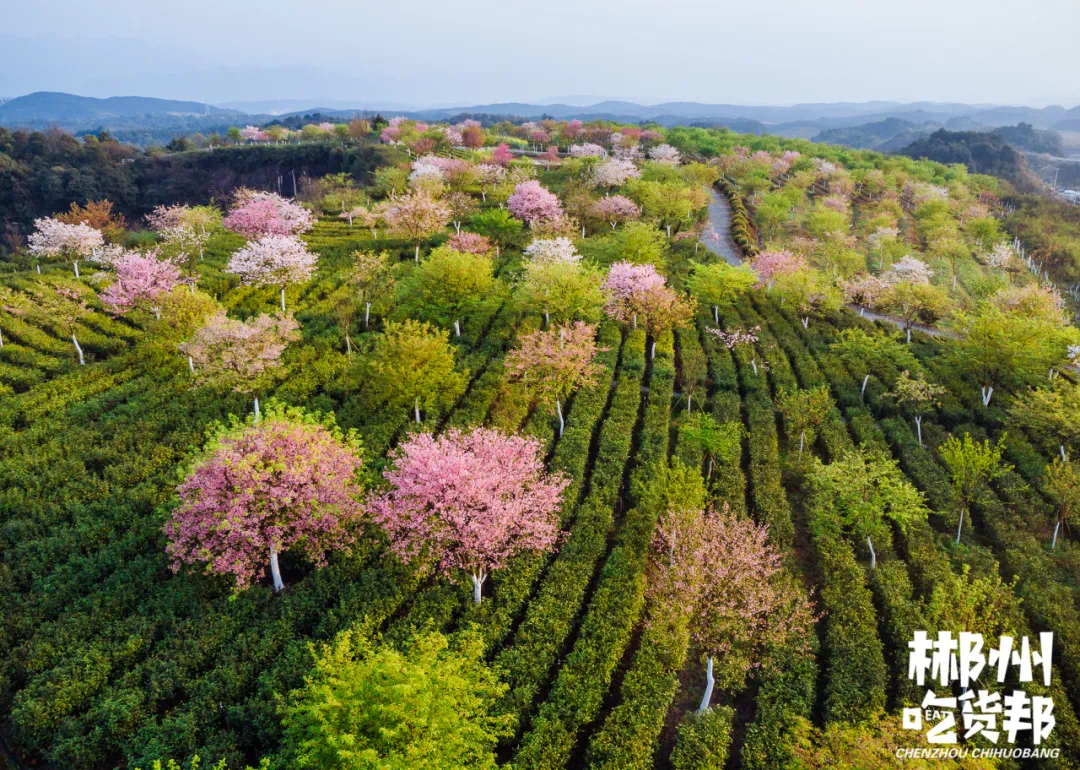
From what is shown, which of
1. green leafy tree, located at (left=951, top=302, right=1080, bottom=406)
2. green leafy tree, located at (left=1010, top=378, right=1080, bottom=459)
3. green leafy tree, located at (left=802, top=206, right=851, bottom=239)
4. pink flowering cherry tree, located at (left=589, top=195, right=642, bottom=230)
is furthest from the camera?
green leafy tree, located at (left=802, top=206, right=851, bottom=239)

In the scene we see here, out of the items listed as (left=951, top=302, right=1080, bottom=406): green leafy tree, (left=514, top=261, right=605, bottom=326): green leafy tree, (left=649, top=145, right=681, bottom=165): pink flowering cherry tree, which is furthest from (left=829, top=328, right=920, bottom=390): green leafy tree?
(left=649, top=145, right=681, bottom=165): pink flowering cherry tree

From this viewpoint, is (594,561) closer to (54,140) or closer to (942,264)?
(942,264)

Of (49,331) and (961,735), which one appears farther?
(49,331)

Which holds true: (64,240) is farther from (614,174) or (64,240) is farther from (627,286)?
(614,174)

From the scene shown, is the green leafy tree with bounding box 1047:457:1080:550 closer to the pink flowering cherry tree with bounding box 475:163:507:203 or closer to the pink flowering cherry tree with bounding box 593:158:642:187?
the pink flowering cherry tree with bounding box 593:158:642:187

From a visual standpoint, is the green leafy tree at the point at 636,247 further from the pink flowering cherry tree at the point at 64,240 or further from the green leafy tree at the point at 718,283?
the pink flowering cherry tree at the point at 64,240

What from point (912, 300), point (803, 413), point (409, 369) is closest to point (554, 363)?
point (409, 369)

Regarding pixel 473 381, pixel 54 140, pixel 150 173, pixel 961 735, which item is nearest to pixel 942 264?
pixel 473 381
